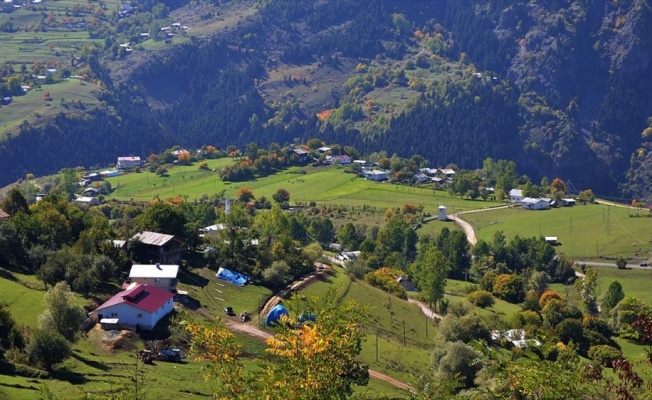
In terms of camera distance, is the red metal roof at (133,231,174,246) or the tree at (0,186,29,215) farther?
the tree at (0,186,29,215)

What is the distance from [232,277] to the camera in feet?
273

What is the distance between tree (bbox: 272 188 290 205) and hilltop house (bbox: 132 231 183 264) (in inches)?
2591

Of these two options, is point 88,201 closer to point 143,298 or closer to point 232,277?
point 232,277

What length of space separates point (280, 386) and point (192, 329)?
3882 mm

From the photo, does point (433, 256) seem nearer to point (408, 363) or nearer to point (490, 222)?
point (408, 363)

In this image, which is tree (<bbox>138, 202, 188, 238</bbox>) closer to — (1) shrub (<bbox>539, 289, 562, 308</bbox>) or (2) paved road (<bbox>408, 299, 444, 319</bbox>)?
(2) paved road (<bbox>408, 299, 444, 319</bbox>)

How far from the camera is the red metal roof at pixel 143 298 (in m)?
66.4

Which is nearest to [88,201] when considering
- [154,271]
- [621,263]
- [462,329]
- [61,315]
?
[154,271]

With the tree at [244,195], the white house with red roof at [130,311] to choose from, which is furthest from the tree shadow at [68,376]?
the tree at [244,195]

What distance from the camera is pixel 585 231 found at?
13850 cm

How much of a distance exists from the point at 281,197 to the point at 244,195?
5956mm

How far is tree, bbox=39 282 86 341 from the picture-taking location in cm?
5897

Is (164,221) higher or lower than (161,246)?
higher

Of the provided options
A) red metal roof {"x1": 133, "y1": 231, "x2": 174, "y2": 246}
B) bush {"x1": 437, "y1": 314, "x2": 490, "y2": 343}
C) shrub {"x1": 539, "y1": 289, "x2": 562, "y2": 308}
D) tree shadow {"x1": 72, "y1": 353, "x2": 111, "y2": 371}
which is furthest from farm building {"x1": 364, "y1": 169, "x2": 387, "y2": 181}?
tree shadow {"x1": 72, "y1": 353, "x2": 111, "y2": 371}
